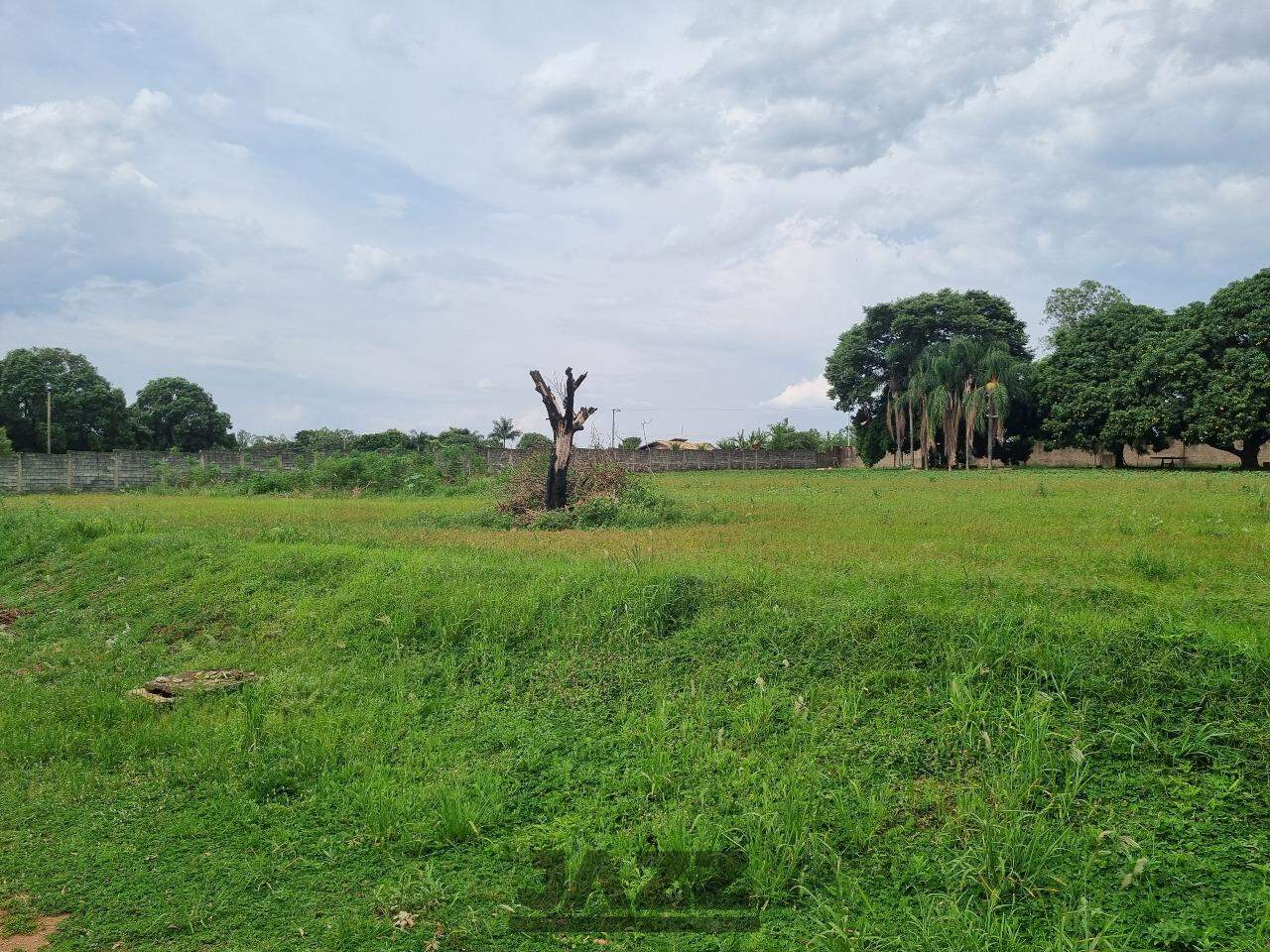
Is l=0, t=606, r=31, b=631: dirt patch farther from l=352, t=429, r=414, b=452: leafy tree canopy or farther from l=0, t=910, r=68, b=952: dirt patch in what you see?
l=352, t=429, r=414, b=452: leafy tree canopy

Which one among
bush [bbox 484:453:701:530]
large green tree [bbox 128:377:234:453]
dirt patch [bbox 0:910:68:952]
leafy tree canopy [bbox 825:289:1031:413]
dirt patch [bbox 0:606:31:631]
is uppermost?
leafy tree canopy [bbox 825:289:1031:413]

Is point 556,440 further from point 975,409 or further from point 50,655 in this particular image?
point 975,409

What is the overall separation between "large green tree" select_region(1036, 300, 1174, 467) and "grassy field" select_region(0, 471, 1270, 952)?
101 feet

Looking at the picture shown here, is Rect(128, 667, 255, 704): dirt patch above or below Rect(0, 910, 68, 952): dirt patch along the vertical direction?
above

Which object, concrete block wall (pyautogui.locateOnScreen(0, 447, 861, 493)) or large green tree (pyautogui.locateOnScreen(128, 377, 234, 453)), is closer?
concrete block wall (pyautogui.locateOnScreen(0, 447, 861, 493))

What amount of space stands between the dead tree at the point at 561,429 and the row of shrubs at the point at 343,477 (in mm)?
9016

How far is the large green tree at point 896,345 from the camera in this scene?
152 feet

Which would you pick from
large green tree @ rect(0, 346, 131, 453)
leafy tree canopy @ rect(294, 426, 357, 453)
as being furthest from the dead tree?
large green tree @ rect(0, 346, 131, 453)

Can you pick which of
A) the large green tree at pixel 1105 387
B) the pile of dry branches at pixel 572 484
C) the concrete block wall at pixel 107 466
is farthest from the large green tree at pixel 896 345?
the pile of dry branches at pixel 572 484

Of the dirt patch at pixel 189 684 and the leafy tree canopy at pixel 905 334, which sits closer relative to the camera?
the dirt patch at pixel 189 684

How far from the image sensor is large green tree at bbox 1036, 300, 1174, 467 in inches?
1371

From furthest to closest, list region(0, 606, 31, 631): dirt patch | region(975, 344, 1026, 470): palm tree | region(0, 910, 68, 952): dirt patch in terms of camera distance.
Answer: region(975, 344, 1026, 470): palm tree, region(0, 606, 31, 631): dirt patch, region(0, 910, 68, 952): dirt patch

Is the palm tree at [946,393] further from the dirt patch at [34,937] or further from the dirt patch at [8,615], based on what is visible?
the dirt patch at [34,937]

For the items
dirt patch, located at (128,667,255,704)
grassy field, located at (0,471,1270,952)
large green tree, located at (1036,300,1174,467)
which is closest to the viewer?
grassy field, located at (0,471,1270,952)
